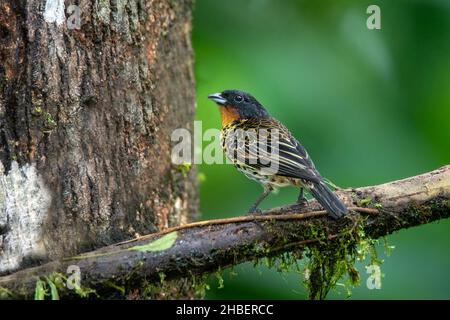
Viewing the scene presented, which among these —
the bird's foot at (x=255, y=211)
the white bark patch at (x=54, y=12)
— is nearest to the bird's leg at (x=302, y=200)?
the bird's foot at (x=255, y=211)

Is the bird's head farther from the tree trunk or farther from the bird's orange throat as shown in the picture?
the tree trunk

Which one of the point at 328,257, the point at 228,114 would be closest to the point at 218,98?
the point at 228,114

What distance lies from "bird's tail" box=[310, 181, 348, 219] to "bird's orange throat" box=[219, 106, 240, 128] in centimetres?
133

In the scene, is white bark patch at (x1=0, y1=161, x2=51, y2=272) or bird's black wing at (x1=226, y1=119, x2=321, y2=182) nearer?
white bark patch at (x1=0, y1=161, x2=51, y2=272)

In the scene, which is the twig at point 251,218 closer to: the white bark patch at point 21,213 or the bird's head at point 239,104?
the white bark patch at point 21,213

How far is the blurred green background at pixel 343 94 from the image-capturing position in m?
5.10

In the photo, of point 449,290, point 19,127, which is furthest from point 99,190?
point 449,290

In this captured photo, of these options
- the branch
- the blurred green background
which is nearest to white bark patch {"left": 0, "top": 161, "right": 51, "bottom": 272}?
the branch

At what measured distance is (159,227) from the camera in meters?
4.50

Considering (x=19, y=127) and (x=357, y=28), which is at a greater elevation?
(x=357, y=28)

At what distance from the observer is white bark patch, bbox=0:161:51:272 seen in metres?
3.80
